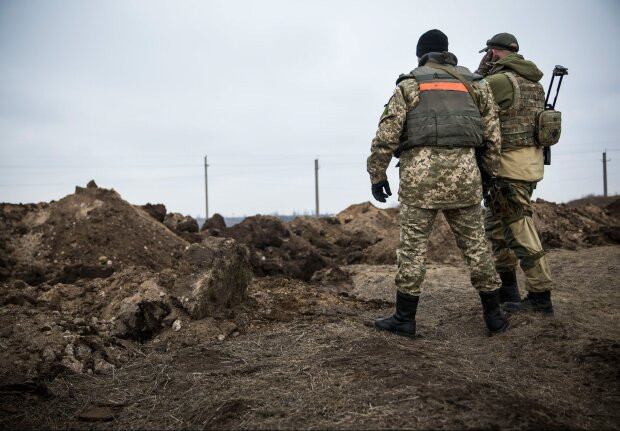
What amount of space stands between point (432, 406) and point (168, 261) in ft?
25.5

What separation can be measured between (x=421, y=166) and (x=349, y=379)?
1.88 m

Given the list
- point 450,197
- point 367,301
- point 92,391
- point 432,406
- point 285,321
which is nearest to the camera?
point 432,406

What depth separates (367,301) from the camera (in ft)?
19.4

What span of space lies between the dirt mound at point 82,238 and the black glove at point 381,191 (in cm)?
550

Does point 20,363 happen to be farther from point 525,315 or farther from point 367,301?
point 525,315

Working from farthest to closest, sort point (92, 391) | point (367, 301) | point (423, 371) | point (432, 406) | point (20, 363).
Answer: point (367, 301) → point (20, 363) → point (92, 391) → point (423, 371) → point (432, 406)

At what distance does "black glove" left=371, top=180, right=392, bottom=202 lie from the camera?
4195 millimetres

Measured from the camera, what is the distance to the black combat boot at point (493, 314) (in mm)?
4168

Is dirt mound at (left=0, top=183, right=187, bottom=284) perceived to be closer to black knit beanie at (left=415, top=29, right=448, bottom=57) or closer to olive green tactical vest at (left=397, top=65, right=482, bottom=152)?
olive green tactical vest at (left=397, top=65, right=482, bottom=152)

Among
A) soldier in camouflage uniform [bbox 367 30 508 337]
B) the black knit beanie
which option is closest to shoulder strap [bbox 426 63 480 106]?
soldier in camouflage uniform [bbox 367 30 508 337]

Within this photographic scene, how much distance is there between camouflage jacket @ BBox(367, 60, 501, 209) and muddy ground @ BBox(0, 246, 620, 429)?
3.79 ft

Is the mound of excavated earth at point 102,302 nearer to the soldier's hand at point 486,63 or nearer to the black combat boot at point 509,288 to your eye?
the black combat boot at point 509,288

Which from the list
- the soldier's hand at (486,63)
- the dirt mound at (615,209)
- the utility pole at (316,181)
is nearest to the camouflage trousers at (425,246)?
the soldier's hand at (486,63)

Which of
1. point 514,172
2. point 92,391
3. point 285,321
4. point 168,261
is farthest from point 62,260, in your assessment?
point 514,172
